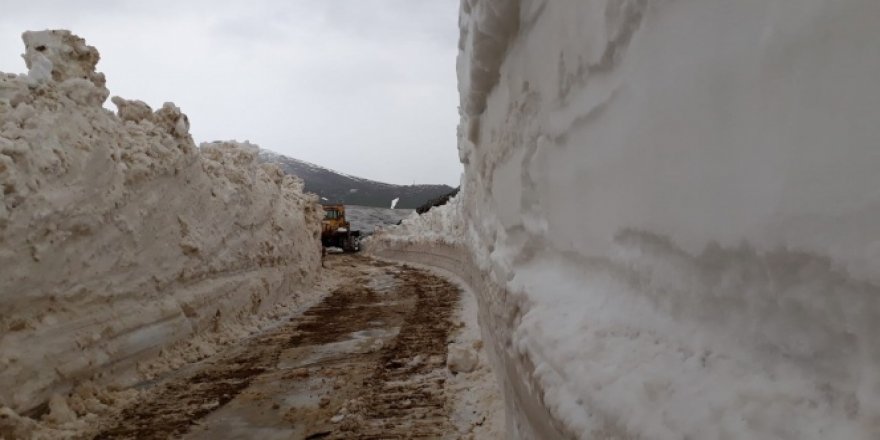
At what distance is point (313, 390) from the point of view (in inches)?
152

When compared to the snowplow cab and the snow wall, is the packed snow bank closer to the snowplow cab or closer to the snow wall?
the snow wall

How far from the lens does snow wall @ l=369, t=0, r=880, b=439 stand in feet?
2.23

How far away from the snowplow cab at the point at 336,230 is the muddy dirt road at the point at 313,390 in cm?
2169

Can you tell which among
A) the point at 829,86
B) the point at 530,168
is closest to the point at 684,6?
the point at 829,86

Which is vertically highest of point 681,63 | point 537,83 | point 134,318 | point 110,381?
point 537,83

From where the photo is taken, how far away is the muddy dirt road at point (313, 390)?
321 centimetres

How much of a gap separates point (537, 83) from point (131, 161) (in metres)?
3.99

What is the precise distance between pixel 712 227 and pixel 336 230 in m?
27.8

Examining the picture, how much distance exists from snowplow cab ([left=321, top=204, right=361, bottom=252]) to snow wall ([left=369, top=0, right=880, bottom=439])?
26472mm

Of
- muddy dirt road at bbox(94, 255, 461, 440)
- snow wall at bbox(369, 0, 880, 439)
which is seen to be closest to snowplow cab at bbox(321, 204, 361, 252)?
muddy dirt road at bbox(94, 255, 461, 440)

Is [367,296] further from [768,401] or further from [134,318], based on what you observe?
[768,401]

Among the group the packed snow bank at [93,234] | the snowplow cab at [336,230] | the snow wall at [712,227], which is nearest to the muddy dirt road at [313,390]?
the packed snow bank at [93,234]

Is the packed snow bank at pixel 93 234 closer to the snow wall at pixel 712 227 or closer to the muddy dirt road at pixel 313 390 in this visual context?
the muddy dirt road at pixel 313 390

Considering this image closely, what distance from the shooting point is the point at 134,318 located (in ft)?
14.9
